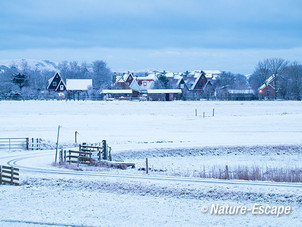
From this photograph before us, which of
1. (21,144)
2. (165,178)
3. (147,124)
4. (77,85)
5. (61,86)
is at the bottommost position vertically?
(165,178)

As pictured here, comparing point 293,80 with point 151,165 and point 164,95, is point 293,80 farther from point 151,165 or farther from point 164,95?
point 151,165

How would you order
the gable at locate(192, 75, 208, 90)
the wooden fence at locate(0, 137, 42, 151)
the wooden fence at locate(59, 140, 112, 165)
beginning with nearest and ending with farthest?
the wooden fence at locate(59, 140, 112, 165) < the wooden fence at locate(0, 137, 42, 151) < the gable at locate(192, 75, 208, 90)

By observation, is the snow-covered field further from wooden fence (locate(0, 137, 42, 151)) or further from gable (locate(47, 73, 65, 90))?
gable (locate(47, 73, 65, 90))

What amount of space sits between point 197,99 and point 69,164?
89.0 m

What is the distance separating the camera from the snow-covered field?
18.6m

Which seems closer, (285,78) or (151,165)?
(151,165)

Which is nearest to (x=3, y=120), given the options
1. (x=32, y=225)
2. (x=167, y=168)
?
(x=167, y=168)

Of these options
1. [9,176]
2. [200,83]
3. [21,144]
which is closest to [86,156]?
[9,176]

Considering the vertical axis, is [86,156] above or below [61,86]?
below

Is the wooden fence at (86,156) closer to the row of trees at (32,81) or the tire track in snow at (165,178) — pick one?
the tire track in snow at (165,178)

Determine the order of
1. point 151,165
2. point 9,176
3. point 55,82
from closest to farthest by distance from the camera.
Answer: point 9,176
point 151,165
point 55,82

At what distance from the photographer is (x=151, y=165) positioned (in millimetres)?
35531

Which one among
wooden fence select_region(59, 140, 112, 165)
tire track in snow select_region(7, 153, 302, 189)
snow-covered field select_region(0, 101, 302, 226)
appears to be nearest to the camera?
snow-covered field select_region(0, 101, 302, 226)

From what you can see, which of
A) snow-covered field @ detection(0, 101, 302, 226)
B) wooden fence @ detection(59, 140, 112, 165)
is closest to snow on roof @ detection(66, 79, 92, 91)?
snow-covered field @ detection(0, 101, 302, 226)
